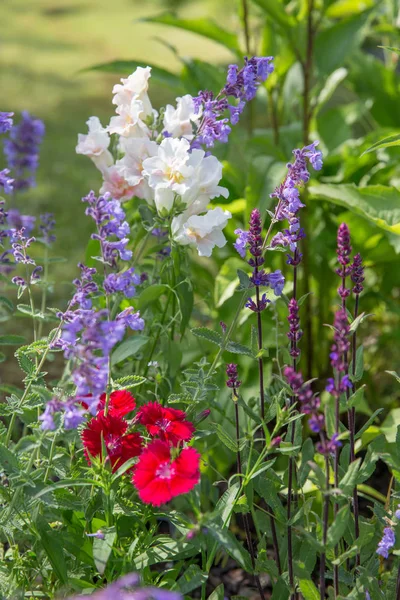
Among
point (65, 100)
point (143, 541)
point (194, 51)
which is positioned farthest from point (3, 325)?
point (194, 51)

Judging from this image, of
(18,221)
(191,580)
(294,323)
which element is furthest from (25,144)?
(191,580)

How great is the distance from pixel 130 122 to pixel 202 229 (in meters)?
0.27

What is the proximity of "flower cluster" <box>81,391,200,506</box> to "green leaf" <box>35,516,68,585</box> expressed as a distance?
12 centimetres

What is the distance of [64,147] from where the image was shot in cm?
409

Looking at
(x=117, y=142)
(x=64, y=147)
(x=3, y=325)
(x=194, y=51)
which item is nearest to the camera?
(x=117, y=142)

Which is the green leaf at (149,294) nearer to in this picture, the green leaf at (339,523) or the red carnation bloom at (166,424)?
the red carnation bloom at (166,424)

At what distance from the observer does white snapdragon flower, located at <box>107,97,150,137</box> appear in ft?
4.44

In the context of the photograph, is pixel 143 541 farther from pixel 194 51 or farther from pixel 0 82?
pixel 194 51

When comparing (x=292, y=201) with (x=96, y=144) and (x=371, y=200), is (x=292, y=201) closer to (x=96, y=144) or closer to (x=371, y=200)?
(x=96, y=144)

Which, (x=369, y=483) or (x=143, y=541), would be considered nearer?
(x=143, y=541)

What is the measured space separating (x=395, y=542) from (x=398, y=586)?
0.20 feet

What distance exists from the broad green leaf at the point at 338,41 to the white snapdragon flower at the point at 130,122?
2.59ft

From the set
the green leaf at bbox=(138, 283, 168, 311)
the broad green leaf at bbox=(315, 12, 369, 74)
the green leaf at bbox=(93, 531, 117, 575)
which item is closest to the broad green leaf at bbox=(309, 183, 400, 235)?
the broad green leaf at bbox=(315, 12, 369, 74)

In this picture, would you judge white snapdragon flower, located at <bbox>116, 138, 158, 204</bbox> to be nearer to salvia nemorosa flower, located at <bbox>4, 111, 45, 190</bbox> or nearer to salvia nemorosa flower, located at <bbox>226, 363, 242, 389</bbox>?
salvia nemorosa flower, located at <bbox>226, 363, 242, 389</bbox>
